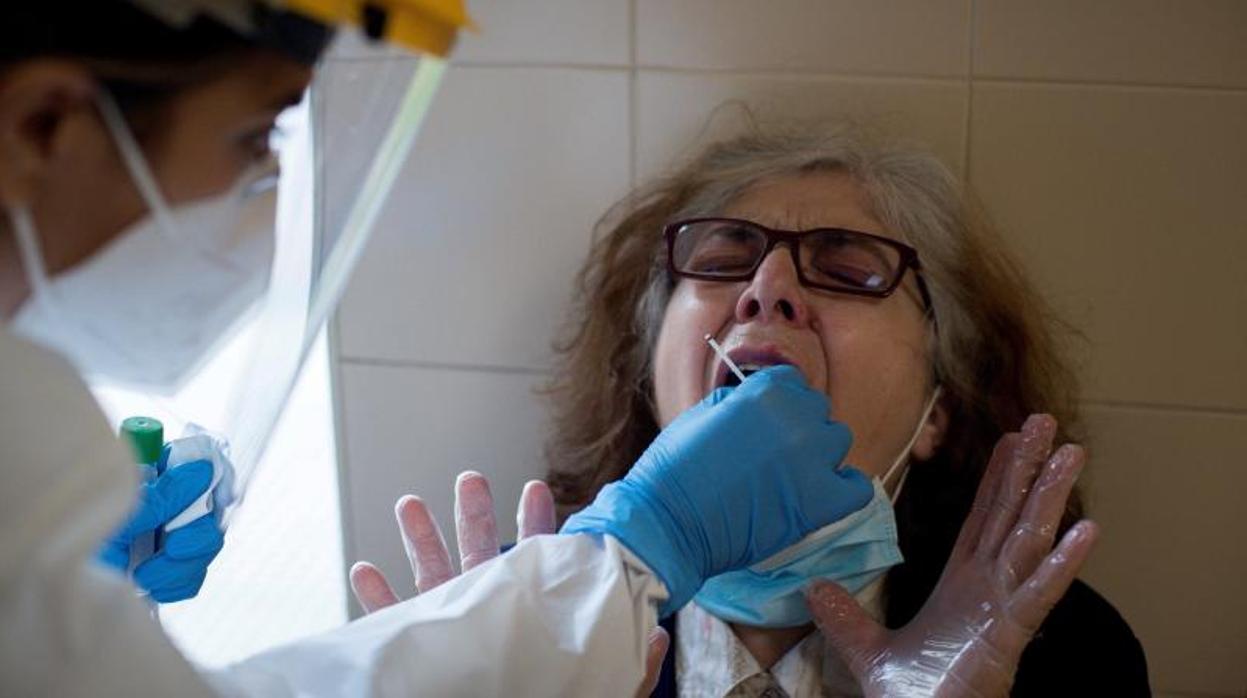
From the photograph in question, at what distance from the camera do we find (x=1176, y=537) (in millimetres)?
1773

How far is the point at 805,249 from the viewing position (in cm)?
152

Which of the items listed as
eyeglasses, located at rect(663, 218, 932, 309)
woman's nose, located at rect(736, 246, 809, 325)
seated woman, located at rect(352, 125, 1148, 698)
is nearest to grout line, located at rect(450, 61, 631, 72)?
seated woman, located at rect(352, 125, 1148, 698)

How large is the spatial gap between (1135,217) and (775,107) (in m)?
0.46

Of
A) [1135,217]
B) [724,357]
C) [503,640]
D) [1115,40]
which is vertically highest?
[1115,40]

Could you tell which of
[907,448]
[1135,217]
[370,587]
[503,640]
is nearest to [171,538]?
[370,587]

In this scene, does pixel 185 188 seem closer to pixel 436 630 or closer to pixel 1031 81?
pixel 436 630

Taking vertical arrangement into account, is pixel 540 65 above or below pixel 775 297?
above

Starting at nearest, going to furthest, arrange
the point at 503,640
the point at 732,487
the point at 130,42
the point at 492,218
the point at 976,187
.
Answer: the point at 130,42, the point at 503,640, the point at 732,487, the point at 976,187, the point at 492,218

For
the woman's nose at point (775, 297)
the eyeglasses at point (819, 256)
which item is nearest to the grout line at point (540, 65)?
the eyeglasses at point (819, 256)

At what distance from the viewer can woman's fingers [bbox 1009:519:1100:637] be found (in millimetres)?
1303

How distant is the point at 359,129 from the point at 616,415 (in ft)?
2.58

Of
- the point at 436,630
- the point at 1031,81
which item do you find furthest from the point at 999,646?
the point at 1031,81

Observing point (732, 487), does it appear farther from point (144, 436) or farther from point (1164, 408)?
point (1164, 408)

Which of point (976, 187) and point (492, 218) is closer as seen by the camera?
point (976, 187)
